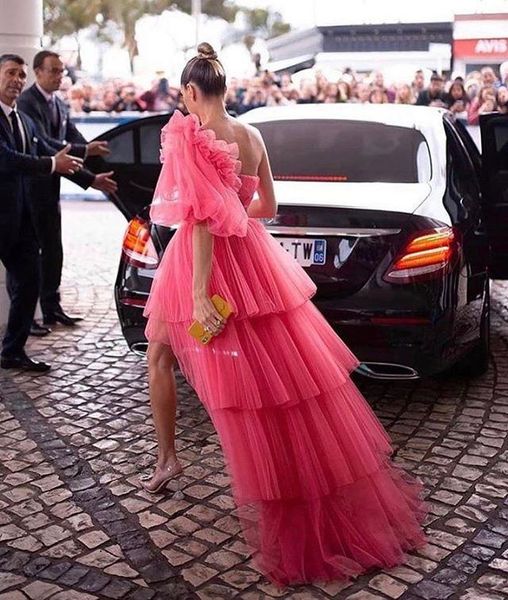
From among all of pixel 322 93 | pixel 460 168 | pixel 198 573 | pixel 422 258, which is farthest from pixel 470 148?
pixel 322 93

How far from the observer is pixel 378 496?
3.26m

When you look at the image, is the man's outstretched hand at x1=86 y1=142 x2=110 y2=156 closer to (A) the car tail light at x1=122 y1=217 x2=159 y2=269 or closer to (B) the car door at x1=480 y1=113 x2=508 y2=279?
(A) the car tail light at x1=122 y1=217 x2=159 y2=269

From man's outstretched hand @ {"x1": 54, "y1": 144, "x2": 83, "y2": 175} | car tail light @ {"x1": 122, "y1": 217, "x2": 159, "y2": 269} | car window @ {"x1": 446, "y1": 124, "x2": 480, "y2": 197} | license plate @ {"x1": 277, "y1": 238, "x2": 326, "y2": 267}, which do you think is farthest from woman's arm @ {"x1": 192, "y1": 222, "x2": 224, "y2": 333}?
man's outstretched hand @ {"x1": 54, "y1": 144, "x2": 83, "y2": 175}

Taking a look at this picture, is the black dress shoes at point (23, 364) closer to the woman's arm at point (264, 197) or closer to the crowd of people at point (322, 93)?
the woman's arm at point (264, 197)

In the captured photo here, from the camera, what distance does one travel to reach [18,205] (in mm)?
5289

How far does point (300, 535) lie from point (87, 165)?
353cm

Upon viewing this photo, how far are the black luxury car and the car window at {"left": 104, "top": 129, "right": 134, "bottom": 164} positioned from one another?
0.04m

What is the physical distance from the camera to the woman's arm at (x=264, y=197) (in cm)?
344

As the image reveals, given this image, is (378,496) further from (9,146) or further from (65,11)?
(65,11)

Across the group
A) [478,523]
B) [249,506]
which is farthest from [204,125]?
[478,523]

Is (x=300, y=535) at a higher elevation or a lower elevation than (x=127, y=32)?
lower

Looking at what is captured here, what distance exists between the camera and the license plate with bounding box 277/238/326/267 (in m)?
4.23

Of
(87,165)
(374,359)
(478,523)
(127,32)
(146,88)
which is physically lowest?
(478,523)

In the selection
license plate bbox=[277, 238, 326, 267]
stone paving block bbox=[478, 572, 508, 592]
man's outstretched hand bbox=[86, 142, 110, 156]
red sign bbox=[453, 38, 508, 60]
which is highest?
red sign bbox=[453, 38, 508, 60]
